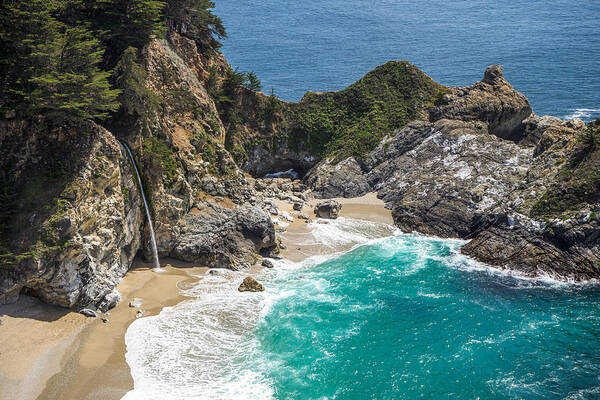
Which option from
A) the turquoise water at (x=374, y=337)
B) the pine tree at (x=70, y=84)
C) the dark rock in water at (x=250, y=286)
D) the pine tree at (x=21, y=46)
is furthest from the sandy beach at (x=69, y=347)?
the pine tree at (x=21, y=46)

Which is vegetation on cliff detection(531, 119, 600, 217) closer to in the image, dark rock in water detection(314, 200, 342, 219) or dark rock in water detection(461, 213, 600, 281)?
dark rock in water detection(461, 213, 600, 281)

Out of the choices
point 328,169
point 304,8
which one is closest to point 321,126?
point 328,169

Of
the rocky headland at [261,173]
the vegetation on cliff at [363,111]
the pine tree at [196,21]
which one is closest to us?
the rocky headland at [261,173]

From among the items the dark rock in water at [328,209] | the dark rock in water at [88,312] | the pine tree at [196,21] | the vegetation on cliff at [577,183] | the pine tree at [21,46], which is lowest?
the dark rock in water at [88,312]

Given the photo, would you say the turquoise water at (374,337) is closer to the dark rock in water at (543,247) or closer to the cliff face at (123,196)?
the dark rock in water at (543,247)

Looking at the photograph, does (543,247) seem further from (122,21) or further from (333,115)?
(122,21)

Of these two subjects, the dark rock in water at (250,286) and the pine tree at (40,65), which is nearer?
the pine tree at (40,65)

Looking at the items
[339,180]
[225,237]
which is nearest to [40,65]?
[225,237]
